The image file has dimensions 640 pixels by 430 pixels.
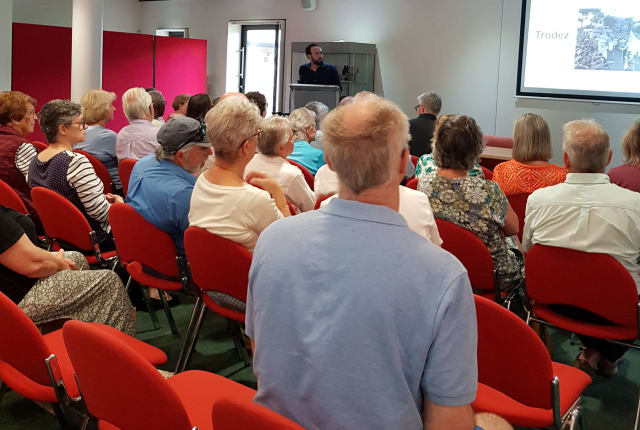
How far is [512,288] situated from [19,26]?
30.4ft

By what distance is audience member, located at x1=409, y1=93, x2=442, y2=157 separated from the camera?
7355 mm

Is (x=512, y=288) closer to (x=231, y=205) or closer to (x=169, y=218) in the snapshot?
(x=231, y=205)

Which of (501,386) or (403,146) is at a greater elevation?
(403,146)

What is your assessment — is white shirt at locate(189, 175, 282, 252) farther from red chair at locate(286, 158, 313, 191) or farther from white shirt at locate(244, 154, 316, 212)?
red chair at locate(286, 158, 313, 191)

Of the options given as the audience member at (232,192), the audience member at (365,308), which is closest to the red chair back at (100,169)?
the audience member at (232,192)

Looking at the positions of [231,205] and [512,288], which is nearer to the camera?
[231,205]

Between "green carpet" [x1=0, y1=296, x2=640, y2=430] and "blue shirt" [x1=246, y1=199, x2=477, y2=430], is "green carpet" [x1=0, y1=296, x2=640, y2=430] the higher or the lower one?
the lower one

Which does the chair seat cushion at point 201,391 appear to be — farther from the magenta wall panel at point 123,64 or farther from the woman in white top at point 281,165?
the magenta wall panel at point 123,64

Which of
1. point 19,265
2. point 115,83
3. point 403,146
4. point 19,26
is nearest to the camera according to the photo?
point 403,146

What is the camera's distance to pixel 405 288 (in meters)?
1.26

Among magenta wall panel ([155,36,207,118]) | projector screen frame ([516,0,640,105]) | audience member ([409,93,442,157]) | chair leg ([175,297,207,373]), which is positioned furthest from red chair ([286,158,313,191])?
magenta wall panel ([155,36,207,118])

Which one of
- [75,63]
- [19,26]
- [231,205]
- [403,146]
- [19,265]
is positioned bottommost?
[19,265]

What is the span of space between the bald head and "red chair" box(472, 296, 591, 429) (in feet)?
2.22

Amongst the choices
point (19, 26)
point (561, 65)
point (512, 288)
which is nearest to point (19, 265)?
point (512, 288)
